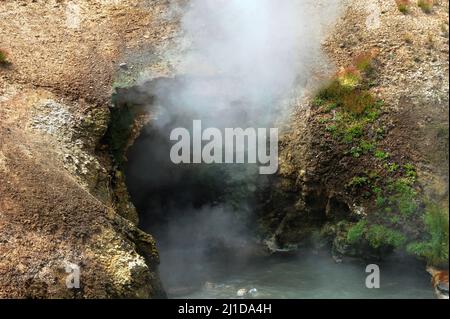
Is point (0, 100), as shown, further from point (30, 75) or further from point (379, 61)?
point (379, 61)

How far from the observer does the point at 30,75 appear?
40.7 feet

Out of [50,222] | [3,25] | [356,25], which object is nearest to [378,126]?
[356,25]

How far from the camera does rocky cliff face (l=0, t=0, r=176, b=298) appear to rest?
9297 mm

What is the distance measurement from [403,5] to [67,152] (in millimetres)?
7741

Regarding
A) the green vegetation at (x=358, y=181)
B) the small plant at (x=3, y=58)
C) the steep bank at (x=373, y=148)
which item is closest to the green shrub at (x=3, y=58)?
the small plant at (x=3, y=58)

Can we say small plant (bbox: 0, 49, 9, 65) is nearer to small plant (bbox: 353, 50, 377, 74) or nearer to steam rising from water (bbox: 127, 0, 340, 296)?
steam rising from water (bbox: 127, 0, 340, 296)

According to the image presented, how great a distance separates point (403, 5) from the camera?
13.4 meters

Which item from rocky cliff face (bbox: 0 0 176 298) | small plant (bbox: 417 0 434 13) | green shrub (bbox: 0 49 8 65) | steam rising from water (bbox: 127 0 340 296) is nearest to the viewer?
rocky cliff face (bbox: 0 0 176 298)

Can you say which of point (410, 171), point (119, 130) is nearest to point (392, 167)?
point (410, 171)

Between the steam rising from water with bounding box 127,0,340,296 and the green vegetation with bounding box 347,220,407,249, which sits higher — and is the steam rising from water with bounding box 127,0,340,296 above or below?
above

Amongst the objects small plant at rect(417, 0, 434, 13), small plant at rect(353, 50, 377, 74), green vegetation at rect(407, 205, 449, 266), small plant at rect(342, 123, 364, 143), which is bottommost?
green vegetation at rect(407, 205, 449, 266)

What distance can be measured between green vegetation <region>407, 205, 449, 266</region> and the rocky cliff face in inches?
179

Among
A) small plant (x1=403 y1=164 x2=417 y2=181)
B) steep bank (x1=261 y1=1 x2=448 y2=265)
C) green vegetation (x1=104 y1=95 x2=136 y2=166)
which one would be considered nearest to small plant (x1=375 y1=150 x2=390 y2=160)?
steep bank (x1=261 y1=1 x2=448 y2=265)
